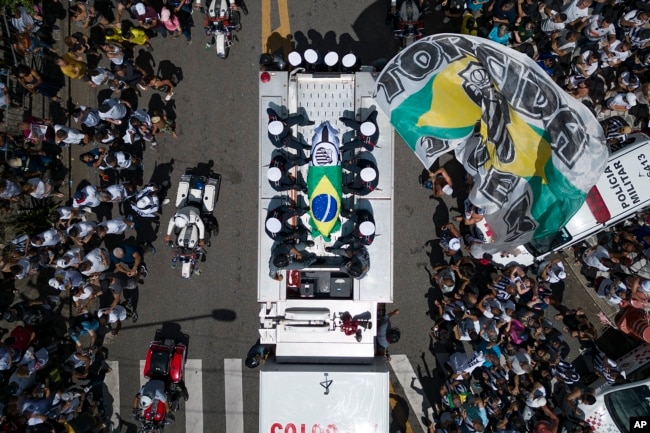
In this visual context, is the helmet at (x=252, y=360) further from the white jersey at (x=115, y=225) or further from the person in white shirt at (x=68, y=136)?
the person in white shirt at (x=68, y=136)

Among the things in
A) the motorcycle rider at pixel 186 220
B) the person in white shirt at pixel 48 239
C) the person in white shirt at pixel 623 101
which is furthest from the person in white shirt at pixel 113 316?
the person in white shirt at pixel 623 101

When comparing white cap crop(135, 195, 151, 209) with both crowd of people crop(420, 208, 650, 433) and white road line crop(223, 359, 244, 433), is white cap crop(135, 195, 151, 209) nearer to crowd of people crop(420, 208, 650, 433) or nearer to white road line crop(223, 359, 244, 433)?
white road line crop(223, 359, 244, 433)

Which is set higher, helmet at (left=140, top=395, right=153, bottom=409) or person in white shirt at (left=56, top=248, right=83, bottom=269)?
person in white shirt at (left=56, top=248, right=83, bottom=269)

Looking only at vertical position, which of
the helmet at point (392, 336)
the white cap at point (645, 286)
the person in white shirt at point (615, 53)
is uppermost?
the person in white shirt at point (615, 53)

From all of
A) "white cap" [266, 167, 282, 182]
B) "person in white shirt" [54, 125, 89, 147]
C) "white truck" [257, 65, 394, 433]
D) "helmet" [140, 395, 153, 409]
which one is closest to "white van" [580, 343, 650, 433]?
"white truck" [257, 65, 394, 433]

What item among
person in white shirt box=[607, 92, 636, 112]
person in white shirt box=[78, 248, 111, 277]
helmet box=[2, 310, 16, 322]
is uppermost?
person in white shirt box=[607, 92, 636, 112]

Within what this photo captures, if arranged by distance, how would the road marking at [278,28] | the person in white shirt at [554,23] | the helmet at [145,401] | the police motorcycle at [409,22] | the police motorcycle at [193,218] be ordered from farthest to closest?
the road marking at [278,28], the police motorcycle at [193,218], the police motorcycle at [409,22], the helmet at [145,401], the person in white shirt at [554,23]

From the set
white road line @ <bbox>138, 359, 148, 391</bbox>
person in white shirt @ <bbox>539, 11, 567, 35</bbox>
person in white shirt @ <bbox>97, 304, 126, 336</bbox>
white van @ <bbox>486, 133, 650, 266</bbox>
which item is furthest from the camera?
white road line @ <bbox>138, 359, 148, 391</bbox>

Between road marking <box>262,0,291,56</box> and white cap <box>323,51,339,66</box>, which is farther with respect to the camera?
road marking <box>262,0,291,56</box>
